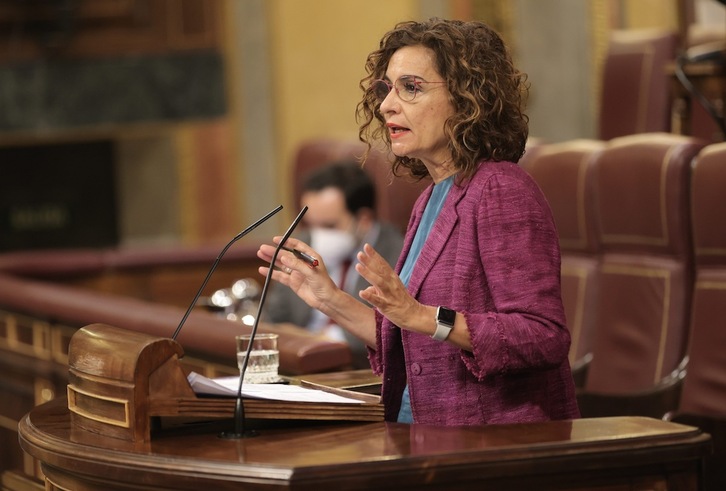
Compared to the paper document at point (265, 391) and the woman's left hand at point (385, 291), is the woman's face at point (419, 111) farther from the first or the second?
the paper document at point (265, 391)

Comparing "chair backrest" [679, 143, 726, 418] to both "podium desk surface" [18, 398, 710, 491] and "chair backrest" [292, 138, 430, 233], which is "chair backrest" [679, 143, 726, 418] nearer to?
"chair backrest" [292, 138, 430, 233]

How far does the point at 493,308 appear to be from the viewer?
1.95 m

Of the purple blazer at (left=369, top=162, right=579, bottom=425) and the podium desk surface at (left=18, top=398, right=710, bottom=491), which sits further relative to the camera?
the purple blazer at (left=369, top=162, right=579, bottom=425)

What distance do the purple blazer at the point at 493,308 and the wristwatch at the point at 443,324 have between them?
32 millimetres

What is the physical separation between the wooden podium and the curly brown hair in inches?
17.7

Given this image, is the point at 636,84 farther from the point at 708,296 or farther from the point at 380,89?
the point at 380,89

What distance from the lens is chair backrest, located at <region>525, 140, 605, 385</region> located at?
387cm

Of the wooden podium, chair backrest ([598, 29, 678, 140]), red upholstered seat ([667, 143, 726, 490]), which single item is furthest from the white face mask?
the wooden podium

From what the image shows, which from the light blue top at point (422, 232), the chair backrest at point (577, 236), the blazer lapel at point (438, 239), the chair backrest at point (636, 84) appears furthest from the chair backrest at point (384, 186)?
the blazer lapel at point (438, 239)

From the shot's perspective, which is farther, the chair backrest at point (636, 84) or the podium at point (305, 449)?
the chair backrest at point (636, 84)

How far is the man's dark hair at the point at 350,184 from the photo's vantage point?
169 inches

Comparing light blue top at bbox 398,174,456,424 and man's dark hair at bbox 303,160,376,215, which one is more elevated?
light blue top at bbox 398,174,456,424

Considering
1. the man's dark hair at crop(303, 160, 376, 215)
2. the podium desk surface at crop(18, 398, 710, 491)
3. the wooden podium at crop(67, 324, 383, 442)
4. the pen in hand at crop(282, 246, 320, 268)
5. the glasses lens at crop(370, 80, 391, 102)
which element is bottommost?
the man's dark hair at crop(303, 160, 376, 215)

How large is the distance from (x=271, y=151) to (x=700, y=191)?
172 inches
